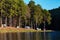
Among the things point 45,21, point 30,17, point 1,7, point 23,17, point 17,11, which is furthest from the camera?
point 45,21

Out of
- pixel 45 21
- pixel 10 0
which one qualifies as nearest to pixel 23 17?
pixel 10 0

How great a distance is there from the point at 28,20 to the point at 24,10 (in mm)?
22079

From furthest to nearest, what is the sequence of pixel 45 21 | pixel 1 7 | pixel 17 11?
pixel 45 21, pixel 17 11, pixel 1 7

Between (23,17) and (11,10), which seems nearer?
(11,10)

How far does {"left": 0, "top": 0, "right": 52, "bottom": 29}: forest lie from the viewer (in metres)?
95.4

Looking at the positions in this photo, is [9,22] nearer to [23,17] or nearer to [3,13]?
[23,17]

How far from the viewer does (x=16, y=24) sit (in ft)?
401

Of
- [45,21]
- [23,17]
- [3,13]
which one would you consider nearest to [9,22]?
[23,17]

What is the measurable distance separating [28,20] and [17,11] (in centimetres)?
2448

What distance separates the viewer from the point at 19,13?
357ft

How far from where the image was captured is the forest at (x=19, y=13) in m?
95.4

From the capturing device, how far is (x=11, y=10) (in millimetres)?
96125

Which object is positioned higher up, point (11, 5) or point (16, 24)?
point (11, 5)

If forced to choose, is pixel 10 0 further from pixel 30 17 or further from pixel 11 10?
pixel 30 17
